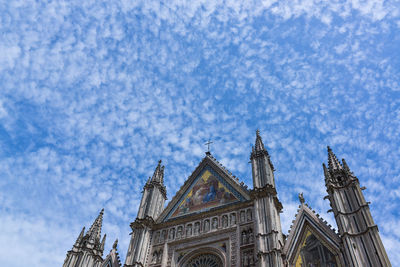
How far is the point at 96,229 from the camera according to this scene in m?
24.2

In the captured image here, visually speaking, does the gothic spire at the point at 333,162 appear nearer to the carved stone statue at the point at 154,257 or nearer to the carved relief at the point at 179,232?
the carved relief at the point at 179,232

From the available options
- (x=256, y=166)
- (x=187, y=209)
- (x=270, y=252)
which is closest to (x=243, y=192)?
(x=256, y=166)

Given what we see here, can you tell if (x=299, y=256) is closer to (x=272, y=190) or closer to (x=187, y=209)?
(x=272, y=190)

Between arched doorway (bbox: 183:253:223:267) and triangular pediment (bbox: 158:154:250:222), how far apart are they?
299 cm

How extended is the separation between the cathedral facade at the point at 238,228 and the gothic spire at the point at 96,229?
0.06m

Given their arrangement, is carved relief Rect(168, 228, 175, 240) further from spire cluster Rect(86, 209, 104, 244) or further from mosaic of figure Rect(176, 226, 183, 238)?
spire cluster Rect(86, 209, 104, 244)

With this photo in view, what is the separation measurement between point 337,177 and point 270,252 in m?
5.55

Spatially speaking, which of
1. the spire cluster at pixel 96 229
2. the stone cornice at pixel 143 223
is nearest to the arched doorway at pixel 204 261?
the stone cornice at pixel 143 223

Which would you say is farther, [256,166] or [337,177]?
[256,166]

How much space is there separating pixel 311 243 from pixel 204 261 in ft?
19.0

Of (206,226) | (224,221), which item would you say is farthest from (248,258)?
(206,226)

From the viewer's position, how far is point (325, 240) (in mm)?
18297

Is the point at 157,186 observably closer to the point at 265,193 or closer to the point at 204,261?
the point at 204,261

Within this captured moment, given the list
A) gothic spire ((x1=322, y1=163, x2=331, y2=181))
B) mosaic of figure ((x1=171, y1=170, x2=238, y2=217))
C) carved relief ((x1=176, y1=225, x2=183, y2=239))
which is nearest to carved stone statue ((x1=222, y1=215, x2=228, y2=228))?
mosaic of figure ((x1=171, y1=170, x2=238, y2=217))
